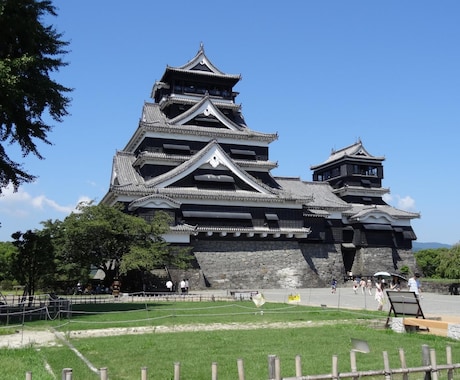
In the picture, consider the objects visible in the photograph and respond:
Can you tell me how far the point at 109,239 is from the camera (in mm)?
29203

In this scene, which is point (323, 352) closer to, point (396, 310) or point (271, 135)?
point (396, 310)

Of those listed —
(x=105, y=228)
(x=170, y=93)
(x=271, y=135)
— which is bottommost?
(x=105, y=228)

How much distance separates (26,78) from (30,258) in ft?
28.0

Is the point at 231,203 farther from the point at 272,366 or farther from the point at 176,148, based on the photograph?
the point at 272,366

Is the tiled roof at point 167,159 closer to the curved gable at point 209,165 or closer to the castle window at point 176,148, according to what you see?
the castle window at point 176,148

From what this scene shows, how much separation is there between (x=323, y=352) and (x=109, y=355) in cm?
469

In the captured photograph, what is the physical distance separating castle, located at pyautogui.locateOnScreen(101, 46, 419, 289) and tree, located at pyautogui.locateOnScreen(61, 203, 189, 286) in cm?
456

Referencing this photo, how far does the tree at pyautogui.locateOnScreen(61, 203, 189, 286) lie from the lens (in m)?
28.4

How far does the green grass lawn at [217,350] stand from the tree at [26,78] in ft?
23.1

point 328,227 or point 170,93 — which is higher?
point 170,93

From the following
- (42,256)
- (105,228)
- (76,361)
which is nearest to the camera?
(76,361)

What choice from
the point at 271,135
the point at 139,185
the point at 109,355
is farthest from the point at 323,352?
the point at 271,135

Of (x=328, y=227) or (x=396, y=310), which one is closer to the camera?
(x=396, y=310)

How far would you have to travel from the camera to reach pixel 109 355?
10320 mm
